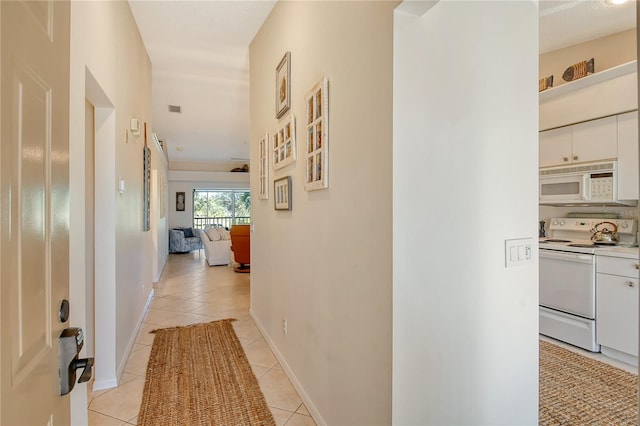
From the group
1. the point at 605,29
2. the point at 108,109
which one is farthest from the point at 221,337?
the point at 605,29

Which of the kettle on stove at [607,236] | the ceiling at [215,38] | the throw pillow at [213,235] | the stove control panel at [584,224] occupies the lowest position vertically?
the throw pillow at [213,235]

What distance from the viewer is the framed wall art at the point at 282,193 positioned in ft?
7.98

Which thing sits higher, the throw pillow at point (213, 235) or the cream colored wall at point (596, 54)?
the cream colored wall at point (596, 54)

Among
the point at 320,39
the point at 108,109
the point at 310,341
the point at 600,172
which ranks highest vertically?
the point at 320,39

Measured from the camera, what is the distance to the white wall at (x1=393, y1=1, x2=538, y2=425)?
1.31 meters

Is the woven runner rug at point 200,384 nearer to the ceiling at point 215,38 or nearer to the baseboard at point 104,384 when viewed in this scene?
the baseboard at point 104,384

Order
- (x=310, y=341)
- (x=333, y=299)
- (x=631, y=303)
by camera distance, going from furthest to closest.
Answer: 1. (x=631, y=303)
2. (x=310, y=341)
3. (x=333, y=299)

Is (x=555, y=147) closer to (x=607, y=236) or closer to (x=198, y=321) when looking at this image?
(x=607, y=236)

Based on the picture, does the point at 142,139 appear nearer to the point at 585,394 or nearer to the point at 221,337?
the point at 221,337

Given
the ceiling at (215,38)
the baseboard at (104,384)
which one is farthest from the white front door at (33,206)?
the ceiling at (215,38)

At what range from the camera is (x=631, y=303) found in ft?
8.75

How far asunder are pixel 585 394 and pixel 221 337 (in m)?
2.92

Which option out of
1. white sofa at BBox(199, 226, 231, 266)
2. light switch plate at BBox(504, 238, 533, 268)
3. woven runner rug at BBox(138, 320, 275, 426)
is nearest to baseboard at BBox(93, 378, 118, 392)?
woven runner rug at BBox(138, 320, 275, 426)

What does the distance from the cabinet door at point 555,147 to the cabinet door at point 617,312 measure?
126 centimetres
